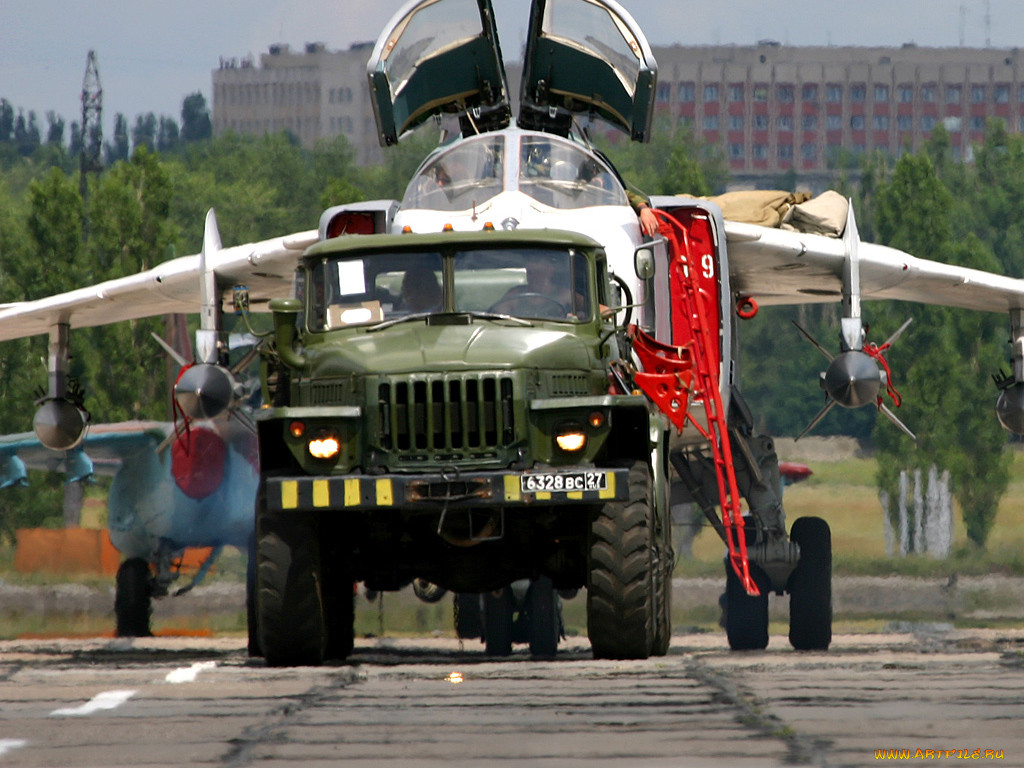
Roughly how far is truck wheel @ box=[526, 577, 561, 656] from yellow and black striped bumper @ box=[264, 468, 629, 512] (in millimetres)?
9142

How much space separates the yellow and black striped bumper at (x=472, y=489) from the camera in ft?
36.4

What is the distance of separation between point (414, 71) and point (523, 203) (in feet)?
9.55

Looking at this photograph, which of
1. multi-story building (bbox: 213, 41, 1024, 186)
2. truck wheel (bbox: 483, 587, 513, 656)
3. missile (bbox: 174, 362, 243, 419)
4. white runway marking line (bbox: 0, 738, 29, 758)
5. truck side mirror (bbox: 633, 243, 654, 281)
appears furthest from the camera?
multi-story building (bbox: 213, 41, 1024, 186)

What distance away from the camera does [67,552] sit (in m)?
32.2

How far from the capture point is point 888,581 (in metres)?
34.0

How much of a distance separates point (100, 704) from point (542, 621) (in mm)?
11761

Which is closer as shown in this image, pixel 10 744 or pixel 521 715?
pixel 10 744

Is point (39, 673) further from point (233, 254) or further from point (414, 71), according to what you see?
point (414, 71)

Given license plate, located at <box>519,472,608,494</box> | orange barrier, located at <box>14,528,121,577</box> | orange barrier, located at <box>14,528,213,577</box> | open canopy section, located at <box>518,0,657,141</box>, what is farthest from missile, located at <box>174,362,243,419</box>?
orange barrier, located at <box>14,528,121,577</box>

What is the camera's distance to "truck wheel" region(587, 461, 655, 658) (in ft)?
37.8

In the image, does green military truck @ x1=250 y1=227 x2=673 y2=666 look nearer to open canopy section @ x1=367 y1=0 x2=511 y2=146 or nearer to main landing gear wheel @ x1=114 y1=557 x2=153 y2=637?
open canopy section @ x1=367 y1=0 x2=511 y2=146

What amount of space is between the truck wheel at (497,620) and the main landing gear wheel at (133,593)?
Result: 182 inches

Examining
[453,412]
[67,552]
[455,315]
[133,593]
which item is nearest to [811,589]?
[133,593]

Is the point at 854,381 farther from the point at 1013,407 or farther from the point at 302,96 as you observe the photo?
the point at 302,96
